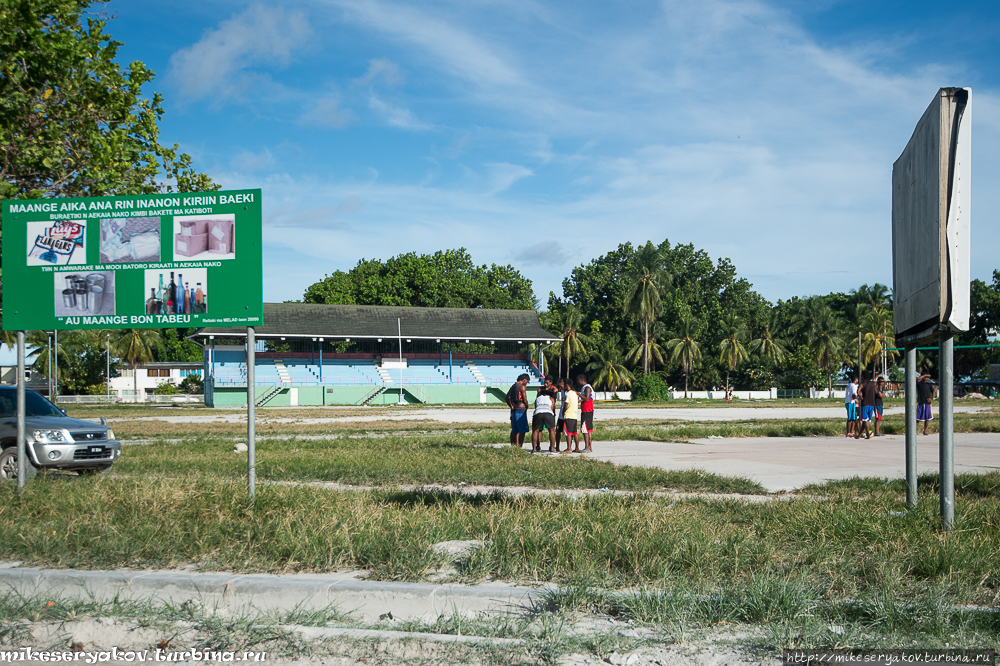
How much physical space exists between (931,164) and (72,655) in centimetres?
697

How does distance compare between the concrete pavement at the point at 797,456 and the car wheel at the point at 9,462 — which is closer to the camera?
the car wheel at the point at 9,462

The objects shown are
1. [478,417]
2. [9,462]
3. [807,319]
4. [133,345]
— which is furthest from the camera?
[807,319]

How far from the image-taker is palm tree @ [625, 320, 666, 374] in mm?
80500

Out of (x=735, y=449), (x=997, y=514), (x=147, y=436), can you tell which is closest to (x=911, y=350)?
(x=997, y=514)

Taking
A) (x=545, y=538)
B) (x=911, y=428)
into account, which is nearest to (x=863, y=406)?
(x=911, y=428)

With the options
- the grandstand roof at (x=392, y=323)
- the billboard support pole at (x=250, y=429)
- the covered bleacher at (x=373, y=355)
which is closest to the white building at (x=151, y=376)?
the covered bleacher at (x=373, y=355)

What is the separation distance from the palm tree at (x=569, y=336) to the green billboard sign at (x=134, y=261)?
75434 millimetres

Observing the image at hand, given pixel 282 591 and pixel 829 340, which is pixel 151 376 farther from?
pixel 282 591

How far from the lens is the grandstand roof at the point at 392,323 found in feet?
212

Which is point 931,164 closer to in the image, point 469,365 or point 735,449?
point 735,449

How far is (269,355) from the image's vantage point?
211ft

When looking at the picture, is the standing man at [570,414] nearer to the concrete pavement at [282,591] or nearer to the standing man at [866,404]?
the standing man at [866,404]

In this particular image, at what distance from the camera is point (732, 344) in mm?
84562

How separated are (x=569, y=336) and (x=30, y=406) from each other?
73699 millimetres
